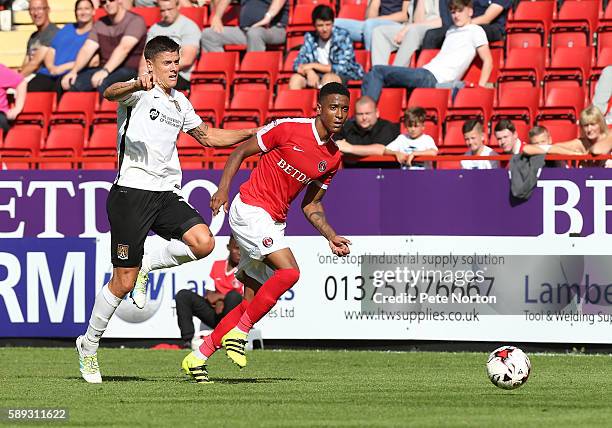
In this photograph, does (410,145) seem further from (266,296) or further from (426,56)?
(266,296)

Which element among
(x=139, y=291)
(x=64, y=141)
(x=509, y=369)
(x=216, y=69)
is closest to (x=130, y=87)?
(x=139, y=291)

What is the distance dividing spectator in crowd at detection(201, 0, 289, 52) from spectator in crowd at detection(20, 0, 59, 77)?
2.42m

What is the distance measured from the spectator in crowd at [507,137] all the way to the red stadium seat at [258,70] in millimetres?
4482

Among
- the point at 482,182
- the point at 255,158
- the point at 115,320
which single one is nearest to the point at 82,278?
the point at 115,320

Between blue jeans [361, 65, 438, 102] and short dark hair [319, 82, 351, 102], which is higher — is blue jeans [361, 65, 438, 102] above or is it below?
above

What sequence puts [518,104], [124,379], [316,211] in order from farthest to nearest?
[518,104]
[124,379]
[316,211]

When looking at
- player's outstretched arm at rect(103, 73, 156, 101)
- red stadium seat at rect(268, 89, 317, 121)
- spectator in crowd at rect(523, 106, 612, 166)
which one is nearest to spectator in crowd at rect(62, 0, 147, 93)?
red stadium seat at rect(268, 89, 317, 121)

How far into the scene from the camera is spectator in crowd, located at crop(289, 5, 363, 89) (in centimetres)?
1753

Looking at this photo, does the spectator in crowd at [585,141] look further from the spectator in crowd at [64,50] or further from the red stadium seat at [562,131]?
the spectator in crowd at [64,50]

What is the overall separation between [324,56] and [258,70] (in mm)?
1255

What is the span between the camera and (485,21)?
17.6m

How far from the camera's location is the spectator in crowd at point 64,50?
19.5 meters

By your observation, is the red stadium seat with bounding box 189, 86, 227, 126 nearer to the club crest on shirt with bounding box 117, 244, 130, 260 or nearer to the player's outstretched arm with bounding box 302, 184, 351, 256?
the player's outstretched arm with bounding box 302, 184, 351, 256

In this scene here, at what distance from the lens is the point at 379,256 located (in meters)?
14.7
